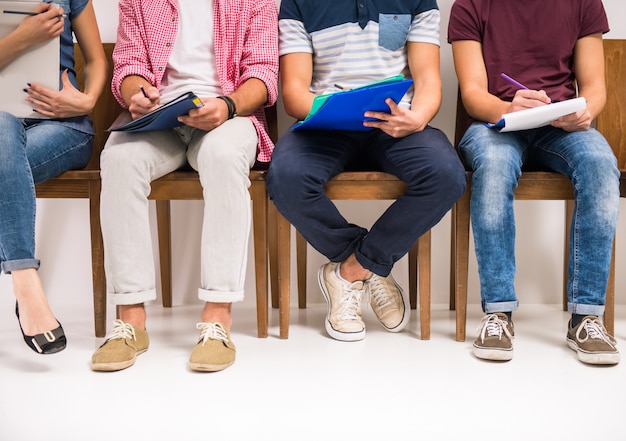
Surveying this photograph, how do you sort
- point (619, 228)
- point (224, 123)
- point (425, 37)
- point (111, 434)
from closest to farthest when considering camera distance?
point (111, 434) → point (224, 123) → point (425, 37) → point (619, 228)

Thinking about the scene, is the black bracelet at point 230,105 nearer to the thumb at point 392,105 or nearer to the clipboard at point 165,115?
the clipboard at point 165,115

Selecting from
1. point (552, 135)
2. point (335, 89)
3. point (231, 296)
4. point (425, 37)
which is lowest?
point (231, 296)

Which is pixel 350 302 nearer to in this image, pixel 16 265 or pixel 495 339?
pixel 495 339

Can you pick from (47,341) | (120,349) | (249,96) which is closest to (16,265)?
(47,341)

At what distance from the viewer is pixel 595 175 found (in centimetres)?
163

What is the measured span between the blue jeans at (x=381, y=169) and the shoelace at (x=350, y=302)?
0.09 m

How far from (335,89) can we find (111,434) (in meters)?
1.10

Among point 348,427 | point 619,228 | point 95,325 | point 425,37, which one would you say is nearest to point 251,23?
point 425,37

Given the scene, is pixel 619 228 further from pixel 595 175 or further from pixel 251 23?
pixel 251 23

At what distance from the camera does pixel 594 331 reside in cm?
158

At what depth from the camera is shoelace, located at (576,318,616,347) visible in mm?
1570

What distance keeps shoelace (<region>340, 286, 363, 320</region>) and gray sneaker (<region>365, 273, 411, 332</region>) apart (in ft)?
0.17

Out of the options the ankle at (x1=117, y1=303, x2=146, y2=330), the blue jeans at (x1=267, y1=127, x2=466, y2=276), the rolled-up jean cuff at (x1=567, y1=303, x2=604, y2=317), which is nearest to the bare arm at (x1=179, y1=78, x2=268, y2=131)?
the blue jeans at (x1=267, y1=127, x2=466, y2=276)

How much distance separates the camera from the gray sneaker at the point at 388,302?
6.12 feet
